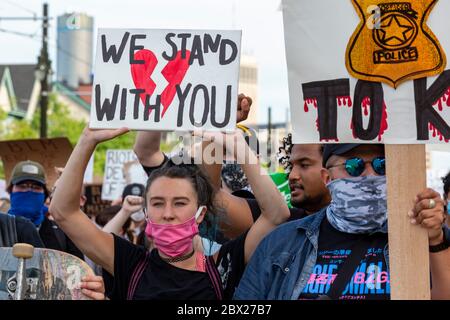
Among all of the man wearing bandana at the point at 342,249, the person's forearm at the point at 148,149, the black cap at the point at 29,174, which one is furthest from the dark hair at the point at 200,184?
the black cap at the point at 29,174

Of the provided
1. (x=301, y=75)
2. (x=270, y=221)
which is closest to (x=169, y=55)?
(x=301, y=75)

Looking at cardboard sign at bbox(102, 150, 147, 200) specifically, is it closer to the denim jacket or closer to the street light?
the denim jacket

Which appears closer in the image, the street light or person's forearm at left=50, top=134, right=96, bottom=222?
person's forearm at left=50, top=134, right=96, bottom=222

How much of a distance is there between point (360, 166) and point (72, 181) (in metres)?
1.31

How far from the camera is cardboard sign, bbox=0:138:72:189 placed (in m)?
9.40

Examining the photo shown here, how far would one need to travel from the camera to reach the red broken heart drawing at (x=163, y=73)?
14.5ft

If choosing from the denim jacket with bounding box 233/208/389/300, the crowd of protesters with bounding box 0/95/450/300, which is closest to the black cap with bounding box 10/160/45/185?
the crowd of protesters with bounding box 0/95/450/300

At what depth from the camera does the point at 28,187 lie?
7156 millimetres

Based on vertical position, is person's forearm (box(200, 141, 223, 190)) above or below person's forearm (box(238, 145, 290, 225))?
above

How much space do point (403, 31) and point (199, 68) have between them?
3.01ft

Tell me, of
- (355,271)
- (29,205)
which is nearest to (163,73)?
(355,271)

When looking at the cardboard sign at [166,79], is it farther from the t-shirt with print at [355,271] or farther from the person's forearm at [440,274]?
the person's forearm at [440,274]

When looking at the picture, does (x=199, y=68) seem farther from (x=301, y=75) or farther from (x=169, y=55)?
(x=301, y=75)

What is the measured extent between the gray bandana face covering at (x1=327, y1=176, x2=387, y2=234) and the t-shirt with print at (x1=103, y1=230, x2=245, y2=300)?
57 cm
